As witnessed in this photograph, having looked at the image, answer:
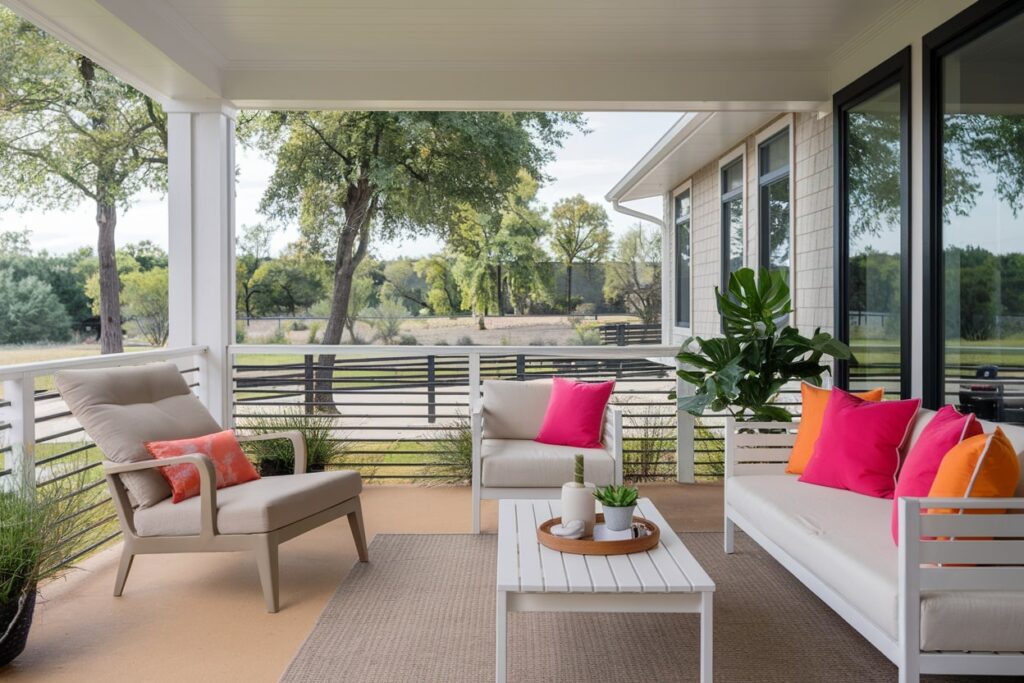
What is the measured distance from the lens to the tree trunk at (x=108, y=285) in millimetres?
12383

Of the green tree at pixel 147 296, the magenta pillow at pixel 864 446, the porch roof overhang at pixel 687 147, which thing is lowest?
the magenta pillow at pixel 864 446

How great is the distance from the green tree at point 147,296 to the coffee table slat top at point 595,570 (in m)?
11.5

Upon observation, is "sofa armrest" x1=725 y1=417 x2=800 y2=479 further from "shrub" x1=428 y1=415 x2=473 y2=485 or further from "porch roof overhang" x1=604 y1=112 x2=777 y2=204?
"porch roof overhang" x1=604 y1=112 x2=777 y2=204

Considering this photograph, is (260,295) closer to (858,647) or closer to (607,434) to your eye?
(607,434)

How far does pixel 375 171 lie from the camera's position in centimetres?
1127

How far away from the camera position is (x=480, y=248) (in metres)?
12.5

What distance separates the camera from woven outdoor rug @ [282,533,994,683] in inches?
111

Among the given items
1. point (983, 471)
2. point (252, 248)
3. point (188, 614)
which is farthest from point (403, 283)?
point (983, 471)

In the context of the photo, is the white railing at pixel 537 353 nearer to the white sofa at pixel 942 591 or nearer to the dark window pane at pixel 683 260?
the white sofa at pixel 942 591

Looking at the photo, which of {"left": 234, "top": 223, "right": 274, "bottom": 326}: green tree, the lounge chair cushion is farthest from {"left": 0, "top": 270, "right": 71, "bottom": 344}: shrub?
the lounge chair cushion

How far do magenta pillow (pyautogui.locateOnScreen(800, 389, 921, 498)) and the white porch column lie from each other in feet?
12.7

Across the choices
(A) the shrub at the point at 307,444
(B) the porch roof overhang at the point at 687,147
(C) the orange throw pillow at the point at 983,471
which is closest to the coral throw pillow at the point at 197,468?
(A) the shrub at the point at 307,444

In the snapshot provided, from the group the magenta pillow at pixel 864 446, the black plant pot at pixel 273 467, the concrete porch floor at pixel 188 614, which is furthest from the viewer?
the black plant pot at pixel 273 467

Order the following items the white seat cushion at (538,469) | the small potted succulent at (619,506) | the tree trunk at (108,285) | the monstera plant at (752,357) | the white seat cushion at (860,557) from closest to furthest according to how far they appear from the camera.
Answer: the white seat cushion at (860,557), the small potted succulent at (619,506), the white seat cushion at (538,469), the monstera plant at (752,357), the tree trunk at (108,285)
